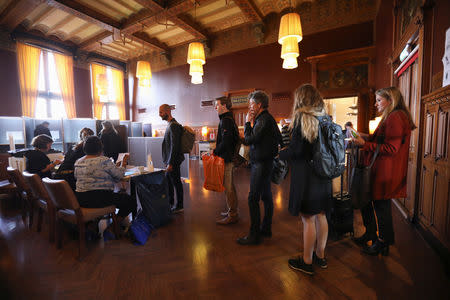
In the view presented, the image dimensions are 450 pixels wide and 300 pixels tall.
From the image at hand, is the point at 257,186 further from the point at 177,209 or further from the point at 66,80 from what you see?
the point at 66,80

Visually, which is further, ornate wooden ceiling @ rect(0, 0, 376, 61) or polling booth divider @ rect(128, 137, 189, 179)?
ornate wooden ceiling @ rect(0, 0, 376, 61)

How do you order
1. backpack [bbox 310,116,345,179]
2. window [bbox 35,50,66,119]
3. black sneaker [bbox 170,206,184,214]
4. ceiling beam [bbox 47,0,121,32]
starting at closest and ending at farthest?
backpack [bbox 310,116,345,179] < black sneaker [bbox 170,206,184,214] < ceiling beam [bbox 47,0,121,32] < window [bbox 35,50,66,119]

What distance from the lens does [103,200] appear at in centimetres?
222

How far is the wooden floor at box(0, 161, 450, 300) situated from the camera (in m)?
1.56

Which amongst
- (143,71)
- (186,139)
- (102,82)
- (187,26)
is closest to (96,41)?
(102,82)

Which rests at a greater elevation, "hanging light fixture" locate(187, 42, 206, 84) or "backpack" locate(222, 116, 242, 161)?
"hanging light fixture" locate(187, 42, 206, 84)

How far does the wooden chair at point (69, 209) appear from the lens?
77.3 inches

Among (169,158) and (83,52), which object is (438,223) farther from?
(83,52)

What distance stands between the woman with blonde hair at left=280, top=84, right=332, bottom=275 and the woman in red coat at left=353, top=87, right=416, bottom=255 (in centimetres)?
55

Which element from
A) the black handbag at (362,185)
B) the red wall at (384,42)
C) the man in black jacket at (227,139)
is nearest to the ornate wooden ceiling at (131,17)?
the red wall at (384,42)

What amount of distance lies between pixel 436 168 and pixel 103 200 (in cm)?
338

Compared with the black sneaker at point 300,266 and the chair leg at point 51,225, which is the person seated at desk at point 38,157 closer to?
the chair leg at point 51,225

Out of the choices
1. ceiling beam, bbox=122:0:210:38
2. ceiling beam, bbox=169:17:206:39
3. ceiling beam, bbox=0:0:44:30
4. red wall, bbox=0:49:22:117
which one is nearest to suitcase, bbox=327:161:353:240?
ceiling beam, bbox=122:0:210:38

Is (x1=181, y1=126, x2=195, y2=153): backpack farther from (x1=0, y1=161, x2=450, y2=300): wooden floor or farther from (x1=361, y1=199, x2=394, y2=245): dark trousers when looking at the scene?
(x1=361, y1=199, x2=394, y2=245): dark trousers
